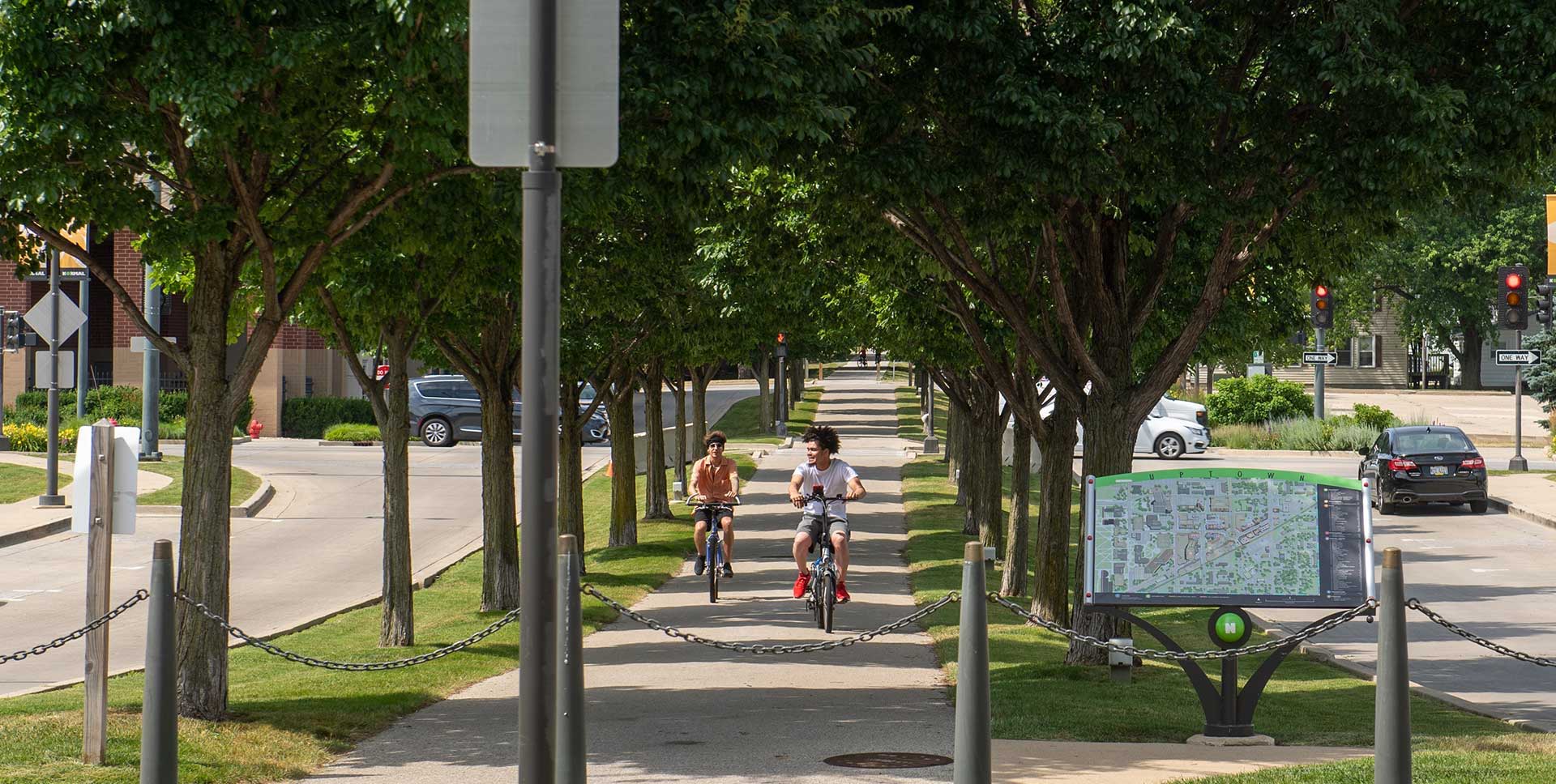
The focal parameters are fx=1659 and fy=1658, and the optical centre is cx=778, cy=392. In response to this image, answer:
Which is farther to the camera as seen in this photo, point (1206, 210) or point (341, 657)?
point (341, 657)

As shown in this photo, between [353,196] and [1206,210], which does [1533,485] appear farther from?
[353,196]

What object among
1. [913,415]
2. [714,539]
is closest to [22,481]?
[714,539]

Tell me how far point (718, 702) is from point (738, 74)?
426cm

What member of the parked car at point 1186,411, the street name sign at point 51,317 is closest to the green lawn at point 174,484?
the street name sign at point 51,317

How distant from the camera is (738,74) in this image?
32.5ft

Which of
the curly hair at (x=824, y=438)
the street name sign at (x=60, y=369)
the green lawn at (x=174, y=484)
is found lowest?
the green lawn at (x=174, y=484)

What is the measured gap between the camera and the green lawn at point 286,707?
8.60 m

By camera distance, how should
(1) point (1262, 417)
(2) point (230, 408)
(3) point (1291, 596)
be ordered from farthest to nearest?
(1) point (1262, 417) → (2) point (230, 408) → (3) point (1291, 596)

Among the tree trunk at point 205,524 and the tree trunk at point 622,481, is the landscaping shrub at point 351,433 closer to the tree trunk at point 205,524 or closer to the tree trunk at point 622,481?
the tree trunk at point 622,481

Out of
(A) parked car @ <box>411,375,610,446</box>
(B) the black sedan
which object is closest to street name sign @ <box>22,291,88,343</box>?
(A) parked car @ <box>411,375,610,446</box>

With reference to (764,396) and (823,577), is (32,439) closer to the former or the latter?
(764,396)

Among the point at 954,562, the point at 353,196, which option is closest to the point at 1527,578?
the point at 954,562

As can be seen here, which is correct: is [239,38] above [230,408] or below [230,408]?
above

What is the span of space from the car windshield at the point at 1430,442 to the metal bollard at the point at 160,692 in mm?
27980
